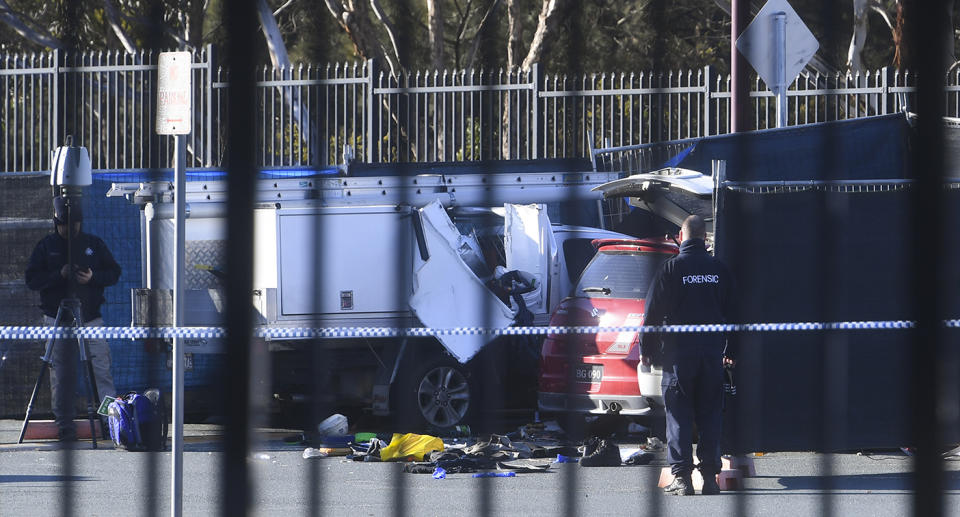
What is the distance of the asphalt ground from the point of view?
6.41m

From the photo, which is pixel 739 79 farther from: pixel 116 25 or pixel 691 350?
pixel 116 25

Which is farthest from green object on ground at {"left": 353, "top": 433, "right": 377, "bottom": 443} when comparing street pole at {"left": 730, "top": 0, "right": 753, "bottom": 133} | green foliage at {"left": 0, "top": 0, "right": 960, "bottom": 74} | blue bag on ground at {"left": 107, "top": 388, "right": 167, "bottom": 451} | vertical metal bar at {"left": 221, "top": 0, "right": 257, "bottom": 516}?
green foliage at {"left": 0, "top": 0, "right": 960, "bottom": 74}

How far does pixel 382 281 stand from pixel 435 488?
2.39 meters

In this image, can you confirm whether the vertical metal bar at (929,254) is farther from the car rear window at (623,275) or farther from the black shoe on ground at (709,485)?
the car rear window at (623,275)

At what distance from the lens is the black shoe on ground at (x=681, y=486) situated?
6820mm

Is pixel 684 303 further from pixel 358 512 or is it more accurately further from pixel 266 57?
pixel 266 57

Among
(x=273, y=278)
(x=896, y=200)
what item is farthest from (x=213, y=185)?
(x=896, y=200)

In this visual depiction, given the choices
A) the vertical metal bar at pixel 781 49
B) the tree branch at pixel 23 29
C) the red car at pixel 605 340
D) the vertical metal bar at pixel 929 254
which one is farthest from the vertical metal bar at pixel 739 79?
the tree branch at pixel 23 29

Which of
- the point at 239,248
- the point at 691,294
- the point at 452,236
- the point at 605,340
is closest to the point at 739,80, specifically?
the point at 691,294

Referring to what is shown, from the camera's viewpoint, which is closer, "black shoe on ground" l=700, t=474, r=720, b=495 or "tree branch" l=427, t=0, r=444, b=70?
"black shoe on ground" l=700, t=474, r=720, b=495

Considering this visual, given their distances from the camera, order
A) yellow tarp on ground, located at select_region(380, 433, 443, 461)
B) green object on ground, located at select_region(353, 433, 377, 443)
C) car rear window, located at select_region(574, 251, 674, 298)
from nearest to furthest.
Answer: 1. yellow tarp on ground, located at select_region(380, 433, 443, 461)
2. car rear window, located at select_region(574, 251, 674, 298)
3. green object on ground, located at select_region(353, 433, 377, 443)

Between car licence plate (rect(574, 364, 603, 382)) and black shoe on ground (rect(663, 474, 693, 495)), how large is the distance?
155 cm

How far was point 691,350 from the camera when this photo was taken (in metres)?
6.69

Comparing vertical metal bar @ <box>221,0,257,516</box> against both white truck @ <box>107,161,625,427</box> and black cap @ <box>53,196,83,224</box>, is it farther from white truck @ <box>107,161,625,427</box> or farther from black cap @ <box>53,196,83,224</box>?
black cap @ <box>53,196,83,224</box>
